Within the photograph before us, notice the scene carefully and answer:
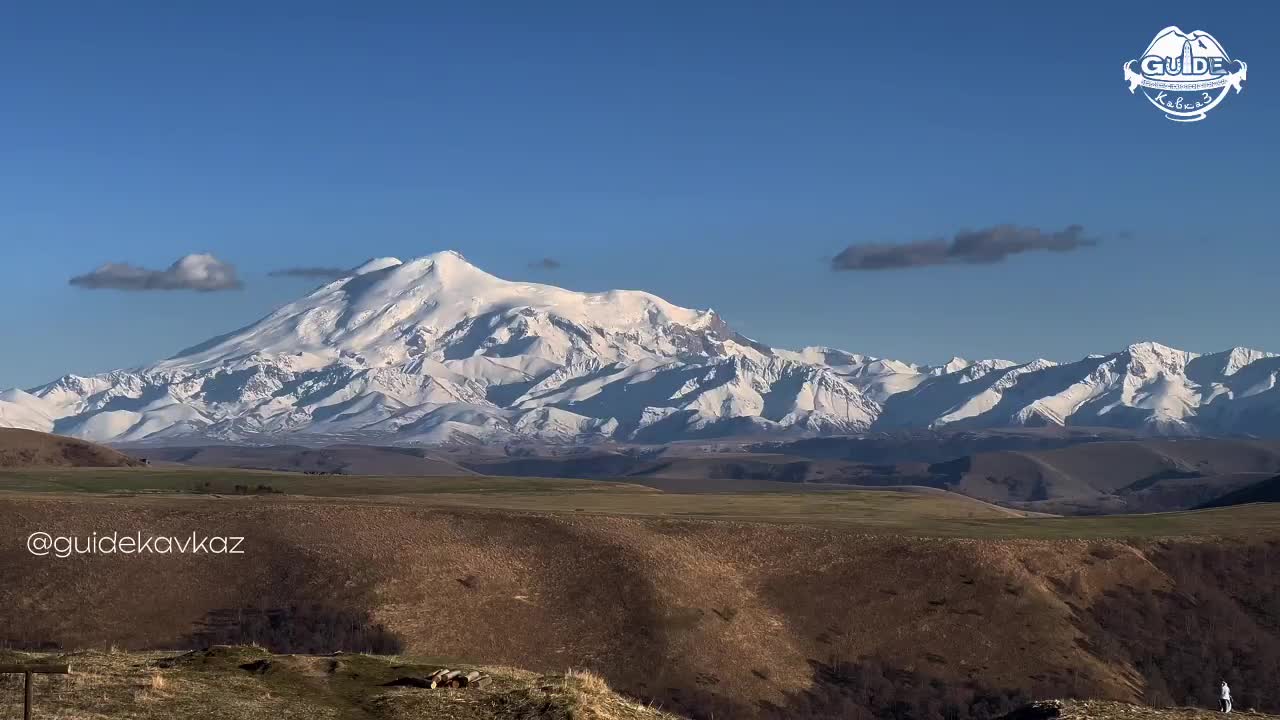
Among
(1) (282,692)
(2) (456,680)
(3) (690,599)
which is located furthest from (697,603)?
(1) (282,692)

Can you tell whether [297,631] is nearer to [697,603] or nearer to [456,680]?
[697,603]

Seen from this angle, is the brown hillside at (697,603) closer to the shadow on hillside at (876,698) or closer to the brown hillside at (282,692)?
the shadow on hillside at (876,698)

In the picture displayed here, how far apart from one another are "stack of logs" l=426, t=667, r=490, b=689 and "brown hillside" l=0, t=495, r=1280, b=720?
55.3 metres

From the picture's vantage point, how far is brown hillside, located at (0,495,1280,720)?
349 ft

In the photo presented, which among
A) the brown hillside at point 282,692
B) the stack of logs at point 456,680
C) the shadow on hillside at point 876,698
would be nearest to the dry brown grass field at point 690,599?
the shadow on hillside at point 876,698

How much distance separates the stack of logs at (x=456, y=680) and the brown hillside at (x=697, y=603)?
55.3 meters

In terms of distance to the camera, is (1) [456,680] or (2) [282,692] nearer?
(2) [282,692]

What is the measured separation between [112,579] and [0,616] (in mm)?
8634

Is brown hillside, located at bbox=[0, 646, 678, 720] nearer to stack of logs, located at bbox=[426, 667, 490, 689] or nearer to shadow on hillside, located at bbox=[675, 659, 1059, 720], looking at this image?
stack of logs, located at bbox=[426, 667, 490, 689]

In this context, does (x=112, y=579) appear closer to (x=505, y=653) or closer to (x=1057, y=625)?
(x=505, y=653)

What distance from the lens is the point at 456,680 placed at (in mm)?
46906

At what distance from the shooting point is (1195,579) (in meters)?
128

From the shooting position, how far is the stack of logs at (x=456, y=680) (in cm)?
4647

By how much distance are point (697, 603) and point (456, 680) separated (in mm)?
70068
